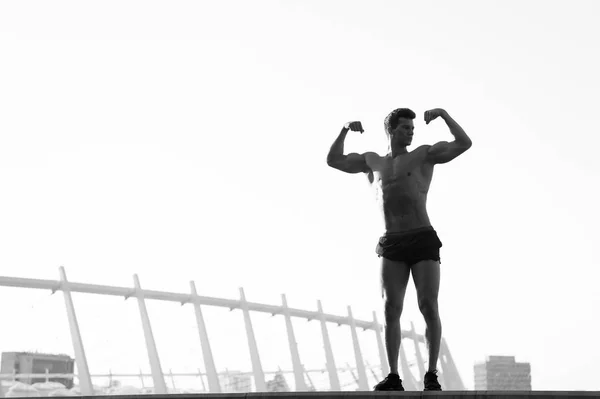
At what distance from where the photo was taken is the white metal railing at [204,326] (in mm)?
19375

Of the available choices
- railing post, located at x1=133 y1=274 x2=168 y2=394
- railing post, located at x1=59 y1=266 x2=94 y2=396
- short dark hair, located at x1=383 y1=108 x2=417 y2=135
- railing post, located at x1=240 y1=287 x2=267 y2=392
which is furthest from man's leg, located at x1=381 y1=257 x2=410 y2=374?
railing post, located at x1=240 y1=287 x2=267 y2=392

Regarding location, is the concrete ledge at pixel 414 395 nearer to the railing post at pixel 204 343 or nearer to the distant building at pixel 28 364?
the distant building at pixel 28 364

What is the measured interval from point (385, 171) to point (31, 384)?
11376 mm

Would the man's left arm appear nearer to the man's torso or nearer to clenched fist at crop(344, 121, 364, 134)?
the man's torso

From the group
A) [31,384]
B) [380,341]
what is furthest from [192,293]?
[380,341]

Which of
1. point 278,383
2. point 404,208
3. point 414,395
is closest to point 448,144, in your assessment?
point 404,208

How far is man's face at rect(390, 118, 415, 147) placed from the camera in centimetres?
728

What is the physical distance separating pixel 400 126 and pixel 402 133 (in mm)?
62

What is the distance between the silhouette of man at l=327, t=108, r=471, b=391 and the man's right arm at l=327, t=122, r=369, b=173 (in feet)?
0.47

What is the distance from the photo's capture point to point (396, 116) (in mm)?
7301

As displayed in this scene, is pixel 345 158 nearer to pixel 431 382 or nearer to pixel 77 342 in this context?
pixel 431 382

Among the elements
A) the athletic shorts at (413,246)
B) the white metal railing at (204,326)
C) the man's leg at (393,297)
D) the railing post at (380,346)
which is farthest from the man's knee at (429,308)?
the railing post at (380,346)

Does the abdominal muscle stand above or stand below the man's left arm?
below

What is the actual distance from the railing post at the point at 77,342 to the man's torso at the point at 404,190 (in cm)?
1260
